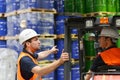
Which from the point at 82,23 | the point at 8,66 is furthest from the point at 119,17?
the point at 8,66

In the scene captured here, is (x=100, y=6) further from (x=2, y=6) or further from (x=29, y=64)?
(x=29, y=64)

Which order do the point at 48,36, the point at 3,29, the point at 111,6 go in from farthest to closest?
the point at 3,29
the point at 111,6
the point at 48,36

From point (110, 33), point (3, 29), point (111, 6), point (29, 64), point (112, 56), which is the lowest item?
point (29, 64)

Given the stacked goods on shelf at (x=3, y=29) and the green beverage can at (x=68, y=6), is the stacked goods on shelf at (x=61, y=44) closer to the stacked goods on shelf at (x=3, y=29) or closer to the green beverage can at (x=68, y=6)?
the green beverage can at (x=68, y=6)

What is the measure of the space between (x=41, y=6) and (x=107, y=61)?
4.14 m

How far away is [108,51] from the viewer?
4438mm

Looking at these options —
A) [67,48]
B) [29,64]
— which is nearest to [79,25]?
[67,48]

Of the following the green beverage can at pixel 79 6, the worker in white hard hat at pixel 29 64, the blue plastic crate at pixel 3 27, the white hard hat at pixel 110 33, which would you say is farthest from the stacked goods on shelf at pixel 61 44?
the white hard hat at pixel 110 33

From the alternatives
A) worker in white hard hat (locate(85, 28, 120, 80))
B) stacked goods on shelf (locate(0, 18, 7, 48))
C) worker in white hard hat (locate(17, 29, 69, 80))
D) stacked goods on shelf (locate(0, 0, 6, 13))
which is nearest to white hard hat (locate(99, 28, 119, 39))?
worker in white hard hat (locate(85, 28, 120, 80))

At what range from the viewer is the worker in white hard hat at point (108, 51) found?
14.4 ft

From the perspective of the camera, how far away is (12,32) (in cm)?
878

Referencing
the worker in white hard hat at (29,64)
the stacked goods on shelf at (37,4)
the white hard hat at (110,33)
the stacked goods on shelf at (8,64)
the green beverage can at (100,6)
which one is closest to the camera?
the white hard hat at (110,33)

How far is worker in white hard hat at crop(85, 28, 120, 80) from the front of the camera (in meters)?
4.39

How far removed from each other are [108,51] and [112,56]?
0.09m
